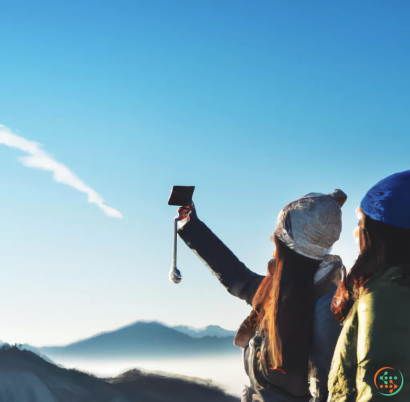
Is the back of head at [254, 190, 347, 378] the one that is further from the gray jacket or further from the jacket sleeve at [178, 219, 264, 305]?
the jacket sleeve at [178, 219, 264, 305]

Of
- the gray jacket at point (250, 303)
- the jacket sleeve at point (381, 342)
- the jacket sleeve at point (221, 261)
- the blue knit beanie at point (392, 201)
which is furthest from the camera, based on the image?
the jacket sleeve at point (221, 261)

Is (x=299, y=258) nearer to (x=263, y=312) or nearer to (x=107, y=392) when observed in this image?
(x=263, y=312)

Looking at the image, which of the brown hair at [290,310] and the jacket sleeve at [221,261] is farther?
the jacket sleeve at [221,261]

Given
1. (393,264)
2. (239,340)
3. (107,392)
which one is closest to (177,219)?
(239,340)

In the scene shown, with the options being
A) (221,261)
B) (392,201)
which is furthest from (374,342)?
(221,261)

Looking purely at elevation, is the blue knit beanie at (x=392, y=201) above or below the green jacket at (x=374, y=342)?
above

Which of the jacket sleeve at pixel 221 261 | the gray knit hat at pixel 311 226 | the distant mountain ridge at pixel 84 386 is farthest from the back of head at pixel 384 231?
the distant mountain ridge at pixel 84 386

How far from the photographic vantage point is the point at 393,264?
217 cm

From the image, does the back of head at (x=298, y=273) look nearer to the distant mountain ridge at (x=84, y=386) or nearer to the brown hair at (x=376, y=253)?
the brown hair at (x=376, y=253)

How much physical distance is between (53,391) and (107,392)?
1.64 meters

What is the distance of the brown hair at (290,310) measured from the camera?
3182 millimetres

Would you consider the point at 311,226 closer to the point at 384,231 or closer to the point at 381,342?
the point at 384,231

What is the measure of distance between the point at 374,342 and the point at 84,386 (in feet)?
56.5

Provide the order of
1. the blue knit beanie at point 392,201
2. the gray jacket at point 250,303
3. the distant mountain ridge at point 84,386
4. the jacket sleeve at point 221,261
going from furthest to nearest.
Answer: the distant mountain ridge at point 84,386, the jacket sleeve at point 221,261, the gray jacket at point 250,303, the blue knit beanie at point 392,201
